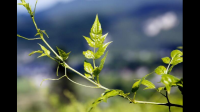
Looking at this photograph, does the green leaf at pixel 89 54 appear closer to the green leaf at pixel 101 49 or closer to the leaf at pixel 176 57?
the green leaf at pixel 101 49

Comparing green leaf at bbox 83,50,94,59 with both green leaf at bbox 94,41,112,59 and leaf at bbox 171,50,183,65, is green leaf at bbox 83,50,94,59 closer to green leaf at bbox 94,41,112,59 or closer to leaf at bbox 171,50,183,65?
green leaf at bbox 94,41,112,59

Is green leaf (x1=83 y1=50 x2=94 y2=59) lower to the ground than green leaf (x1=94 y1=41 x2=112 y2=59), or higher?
lower

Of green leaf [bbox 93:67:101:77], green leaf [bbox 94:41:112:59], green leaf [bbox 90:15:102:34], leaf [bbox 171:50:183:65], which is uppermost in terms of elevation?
green leaf [bbox 90:15:102:34]

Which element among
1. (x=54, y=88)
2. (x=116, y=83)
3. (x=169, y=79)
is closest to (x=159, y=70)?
(x=169, y=79)

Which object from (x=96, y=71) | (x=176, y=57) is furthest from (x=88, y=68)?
(x=176, y=57)

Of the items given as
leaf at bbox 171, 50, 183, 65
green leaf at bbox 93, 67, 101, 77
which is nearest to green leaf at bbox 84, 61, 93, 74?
green leaf at bbox 93, 67, 101, 77

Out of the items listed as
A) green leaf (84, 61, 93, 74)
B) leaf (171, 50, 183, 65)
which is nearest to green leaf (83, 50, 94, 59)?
green leaf (84, 61, 93, 74)

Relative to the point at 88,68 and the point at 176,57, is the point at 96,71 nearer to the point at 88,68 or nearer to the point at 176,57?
the point at 88,68

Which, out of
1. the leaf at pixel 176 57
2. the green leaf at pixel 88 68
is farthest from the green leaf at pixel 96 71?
the leaf at pixel 176 57

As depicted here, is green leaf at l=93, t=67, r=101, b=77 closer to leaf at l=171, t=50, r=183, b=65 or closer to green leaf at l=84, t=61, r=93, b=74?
green leaf at l=84, t=61, r=93, b=74

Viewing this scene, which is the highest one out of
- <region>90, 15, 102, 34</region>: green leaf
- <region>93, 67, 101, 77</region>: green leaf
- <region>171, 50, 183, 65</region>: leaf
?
<region>90, 15, 102, 34</region>: green leaf
